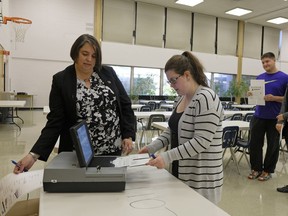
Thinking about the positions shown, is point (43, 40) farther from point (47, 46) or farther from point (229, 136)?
point (229, 136)

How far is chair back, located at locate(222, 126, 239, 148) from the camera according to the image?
3.96m

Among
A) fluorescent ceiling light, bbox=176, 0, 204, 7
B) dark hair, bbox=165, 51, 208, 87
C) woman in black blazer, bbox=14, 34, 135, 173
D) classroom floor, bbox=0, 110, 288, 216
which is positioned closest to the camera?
dark hair, bbox=165, 51, 208, 87

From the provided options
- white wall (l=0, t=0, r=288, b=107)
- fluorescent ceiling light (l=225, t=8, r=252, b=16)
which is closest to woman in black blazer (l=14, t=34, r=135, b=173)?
white wall (l=0, t=0, r=288, b=107)

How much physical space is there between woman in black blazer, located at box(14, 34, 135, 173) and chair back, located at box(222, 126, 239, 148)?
2.56 m

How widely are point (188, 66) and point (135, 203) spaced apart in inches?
30.5

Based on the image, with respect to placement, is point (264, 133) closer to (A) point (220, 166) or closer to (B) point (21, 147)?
(A) point (220, 166)

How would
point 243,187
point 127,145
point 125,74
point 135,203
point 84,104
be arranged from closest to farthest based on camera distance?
point 135,203, point 84,104, point 127,145, point 243,187, point 125,74

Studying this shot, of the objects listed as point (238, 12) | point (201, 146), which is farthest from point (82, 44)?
point (238, 12)

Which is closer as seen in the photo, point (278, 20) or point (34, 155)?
point (34, 155)

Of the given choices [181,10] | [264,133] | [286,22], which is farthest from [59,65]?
[286,22]

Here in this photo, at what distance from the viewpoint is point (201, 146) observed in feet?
4.54

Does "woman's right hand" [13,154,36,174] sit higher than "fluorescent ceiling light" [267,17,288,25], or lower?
lower

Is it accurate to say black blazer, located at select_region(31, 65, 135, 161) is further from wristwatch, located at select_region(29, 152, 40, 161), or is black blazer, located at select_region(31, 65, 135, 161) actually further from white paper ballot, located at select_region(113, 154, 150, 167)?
white paper ballot, located at select_region(113, 154, 150, 167)

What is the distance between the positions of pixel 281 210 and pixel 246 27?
1282 cm
